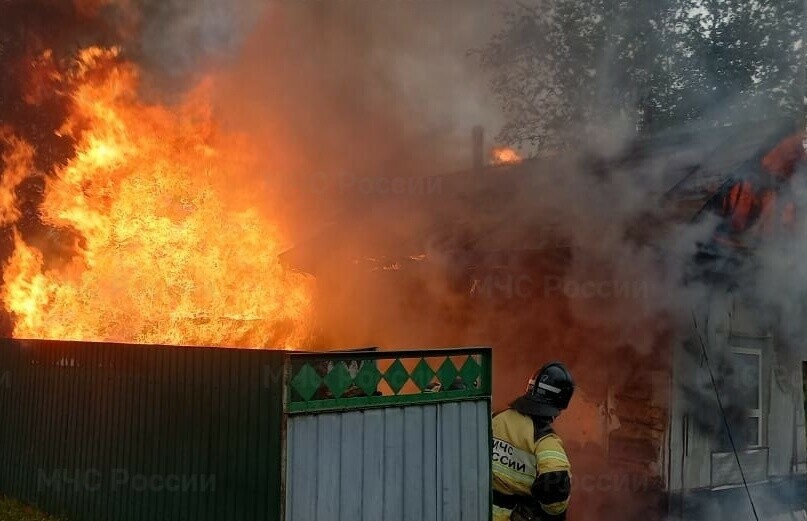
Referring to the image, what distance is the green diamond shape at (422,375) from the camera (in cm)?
539

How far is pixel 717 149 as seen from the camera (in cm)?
884

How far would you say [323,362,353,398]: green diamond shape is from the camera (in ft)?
16.3

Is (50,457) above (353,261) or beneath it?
beneath

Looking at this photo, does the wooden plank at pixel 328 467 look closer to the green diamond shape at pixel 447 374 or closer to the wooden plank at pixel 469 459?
the green diamond shape at pixel 447 374

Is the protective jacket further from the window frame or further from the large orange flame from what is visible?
the large orange flame

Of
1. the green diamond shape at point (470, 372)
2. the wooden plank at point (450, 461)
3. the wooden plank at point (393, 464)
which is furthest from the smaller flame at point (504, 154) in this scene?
the wooden plank at point (393, 464)

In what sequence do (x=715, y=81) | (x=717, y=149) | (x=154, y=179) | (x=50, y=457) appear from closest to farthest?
(x=50, y=457) < (x=717, y=149) < (x=154, y=179) < (x=715, y=81)

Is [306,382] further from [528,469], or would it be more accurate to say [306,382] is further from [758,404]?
[758,404]

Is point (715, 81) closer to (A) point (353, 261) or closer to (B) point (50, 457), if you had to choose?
(A) point (353, 261)

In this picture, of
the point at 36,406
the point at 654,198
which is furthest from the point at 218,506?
the point at 654,198

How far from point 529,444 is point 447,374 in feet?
2.85

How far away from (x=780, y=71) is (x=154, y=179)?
19522 mm

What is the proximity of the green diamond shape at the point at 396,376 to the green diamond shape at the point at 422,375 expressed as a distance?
0.40 feet

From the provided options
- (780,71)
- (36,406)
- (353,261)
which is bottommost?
(36,406)
